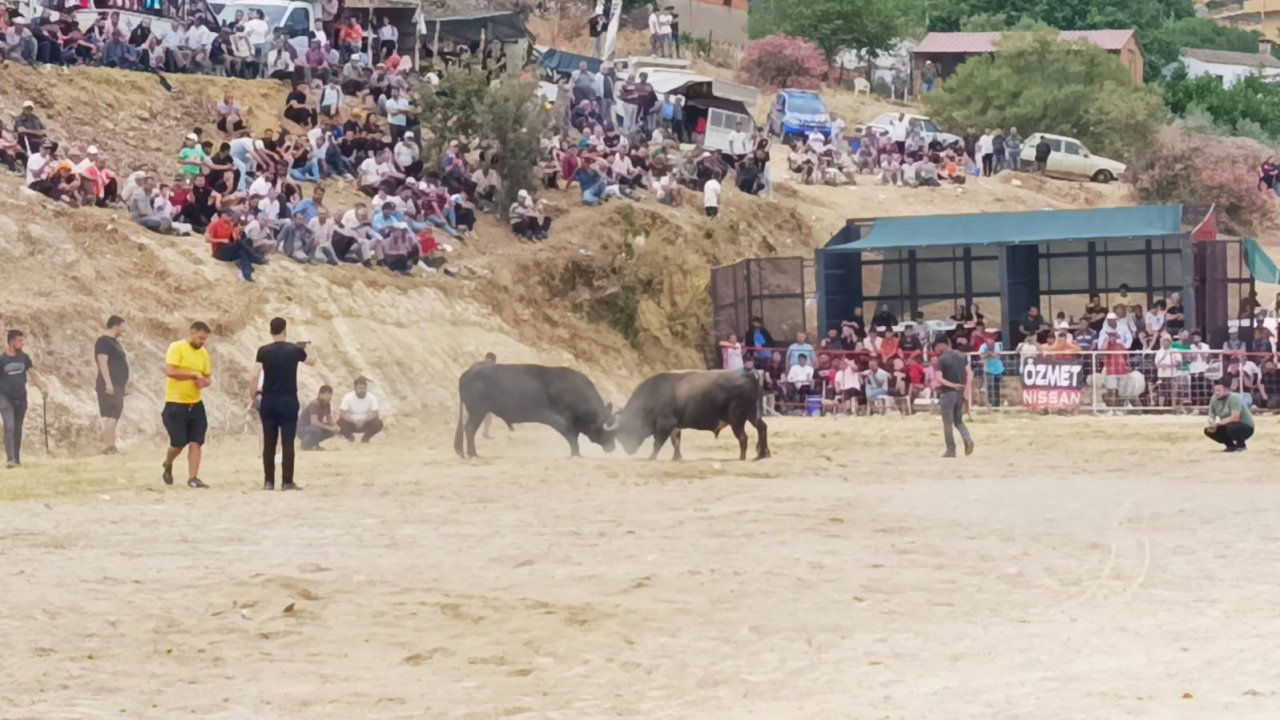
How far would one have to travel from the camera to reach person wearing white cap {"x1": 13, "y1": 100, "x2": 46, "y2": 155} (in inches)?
1244

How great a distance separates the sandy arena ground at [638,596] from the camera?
11562 mm

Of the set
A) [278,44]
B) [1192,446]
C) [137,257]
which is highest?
[278,44]

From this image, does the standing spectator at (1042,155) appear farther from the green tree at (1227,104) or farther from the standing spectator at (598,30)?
the green tree at (1227,104)

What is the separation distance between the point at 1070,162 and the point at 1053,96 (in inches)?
284

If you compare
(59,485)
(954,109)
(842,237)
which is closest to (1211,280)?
(842,237)

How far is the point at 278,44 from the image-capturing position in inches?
1588

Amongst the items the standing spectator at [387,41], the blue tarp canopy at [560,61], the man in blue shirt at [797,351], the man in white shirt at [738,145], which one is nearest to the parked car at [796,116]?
the blue tarp canopy at [560,61]

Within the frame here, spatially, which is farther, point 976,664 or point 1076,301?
point 1076,301

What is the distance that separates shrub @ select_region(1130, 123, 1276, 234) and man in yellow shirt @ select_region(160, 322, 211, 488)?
132 feet

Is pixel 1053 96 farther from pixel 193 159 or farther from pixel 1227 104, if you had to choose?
pixel 193 159

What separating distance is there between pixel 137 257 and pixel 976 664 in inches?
802

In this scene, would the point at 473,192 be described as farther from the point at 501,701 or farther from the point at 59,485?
the point at 501,701

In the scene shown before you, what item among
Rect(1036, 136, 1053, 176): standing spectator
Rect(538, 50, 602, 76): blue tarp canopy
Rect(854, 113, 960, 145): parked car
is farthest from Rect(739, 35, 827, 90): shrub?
Rect(538, 50, 602, 76): blue tarp canopy

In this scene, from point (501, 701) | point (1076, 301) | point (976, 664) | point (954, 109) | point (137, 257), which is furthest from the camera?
point (954, 109)
